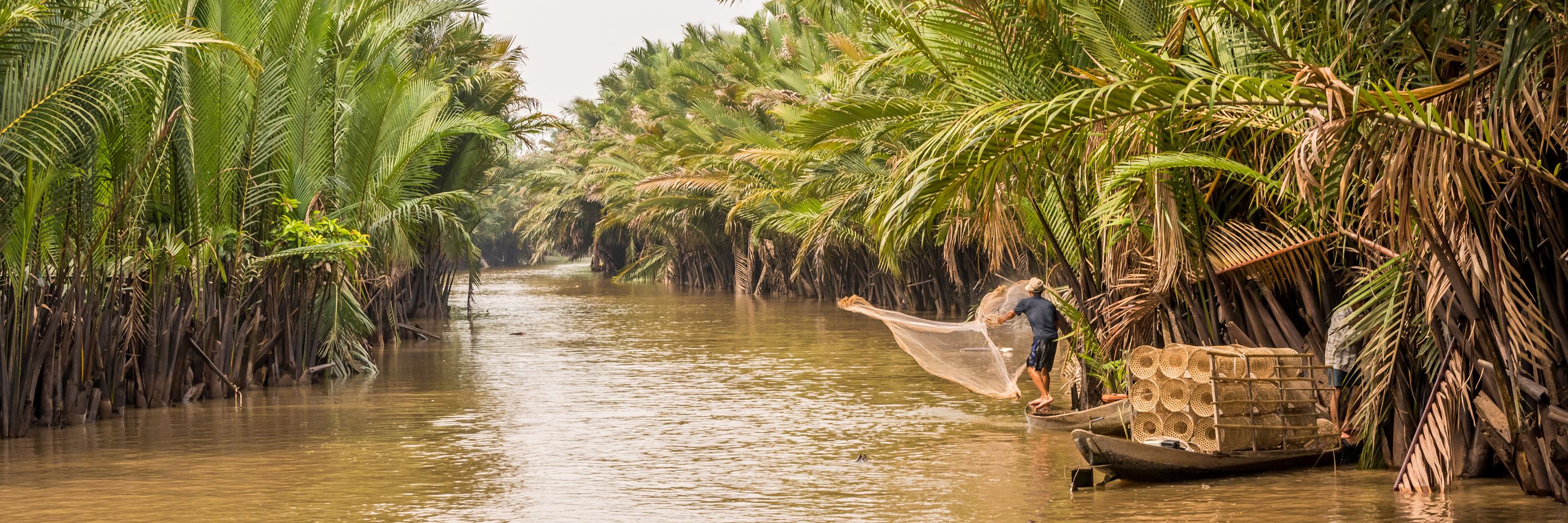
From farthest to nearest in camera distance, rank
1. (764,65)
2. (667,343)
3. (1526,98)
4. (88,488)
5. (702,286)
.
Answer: (702,286)
(764,65)
(667,343)
(88,488)
(1526,98)

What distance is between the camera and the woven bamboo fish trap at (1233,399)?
27.8 ft

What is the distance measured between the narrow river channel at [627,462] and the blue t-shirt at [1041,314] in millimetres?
749

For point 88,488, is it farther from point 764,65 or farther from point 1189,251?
point 764,65

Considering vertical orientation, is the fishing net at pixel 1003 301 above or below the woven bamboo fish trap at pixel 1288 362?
above

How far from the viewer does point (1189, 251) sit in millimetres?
9234

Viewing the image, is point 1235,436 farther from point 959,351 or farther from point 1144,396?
point 959,351

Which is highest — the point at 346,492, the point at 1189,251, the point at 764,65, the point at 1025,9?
the point at 764,65

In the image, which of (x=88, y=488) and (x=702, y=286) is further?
(x=702, y=286)

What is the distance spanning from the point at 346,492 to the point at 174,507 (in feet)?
3.09

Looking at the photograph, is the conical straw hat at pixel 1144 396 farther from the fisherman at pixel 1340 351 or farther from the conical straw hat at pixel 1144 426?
the fisherman at pixel 1340 351

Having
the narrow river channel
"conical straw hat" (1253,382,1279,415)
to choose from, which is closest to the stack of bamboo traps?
"conical straw hat" (1253,382,1279,415)

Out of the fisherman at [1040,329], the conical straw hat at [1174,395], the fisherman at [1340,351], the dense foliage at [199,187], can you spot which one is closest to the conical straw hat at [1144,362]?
the conical straw hat at [1174,395]

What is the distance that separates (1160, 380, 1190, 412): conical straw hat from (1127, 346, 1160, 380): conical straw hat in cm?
14

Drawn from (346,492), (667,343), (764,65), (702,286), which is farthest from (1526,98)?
(702,286)
